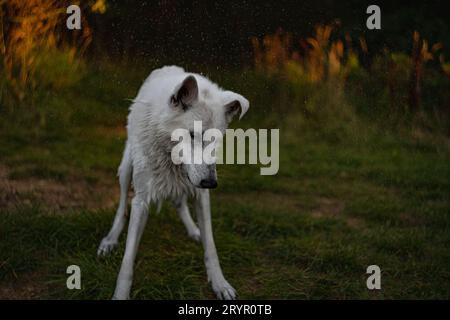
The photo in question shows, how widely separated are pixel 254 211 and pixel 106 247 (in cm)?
150

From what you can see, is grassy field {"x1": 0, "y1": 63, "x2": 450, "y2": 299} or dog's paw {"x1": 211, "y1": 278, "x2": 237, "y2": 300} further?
grassy field {"x1": 0, "y1": 63, "x2": 450, "y2": 299}

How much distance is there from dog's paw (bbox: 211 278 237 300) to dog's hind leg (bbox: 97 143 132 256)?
92cm

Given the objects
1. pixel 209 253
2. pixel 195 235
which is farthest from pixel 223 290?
pixel 195 235

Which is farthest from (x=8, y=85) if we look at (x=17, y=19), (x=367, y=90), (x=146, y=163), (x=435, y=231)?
(x=435, y=231)

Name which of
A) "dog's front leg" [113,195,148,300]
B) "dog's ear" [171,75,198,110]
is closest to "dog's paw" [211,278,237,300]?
"dog's front leg" [113,195,148,300]

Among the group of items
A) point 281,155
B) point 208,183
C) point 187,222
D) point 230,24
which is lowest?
point 187,222

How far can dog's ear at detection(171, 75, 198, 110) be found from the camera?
3.29m

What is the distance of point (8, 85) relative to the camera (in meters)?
6.63

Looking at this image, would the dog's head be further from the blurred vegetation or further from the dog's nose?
the blurred vegetation

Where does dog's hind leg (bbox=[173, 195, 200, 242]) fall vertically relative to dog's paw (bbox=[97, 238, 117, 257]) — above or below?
above

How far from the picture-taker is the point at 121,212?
447 cm

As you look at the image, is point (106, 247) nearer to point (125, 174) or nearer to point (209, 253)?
point (125, 174)

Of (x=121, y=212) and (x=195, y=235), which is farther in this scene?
(x=195, y=235)

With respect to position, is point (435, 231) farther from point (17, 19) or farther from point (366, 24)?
point (17, 19)
